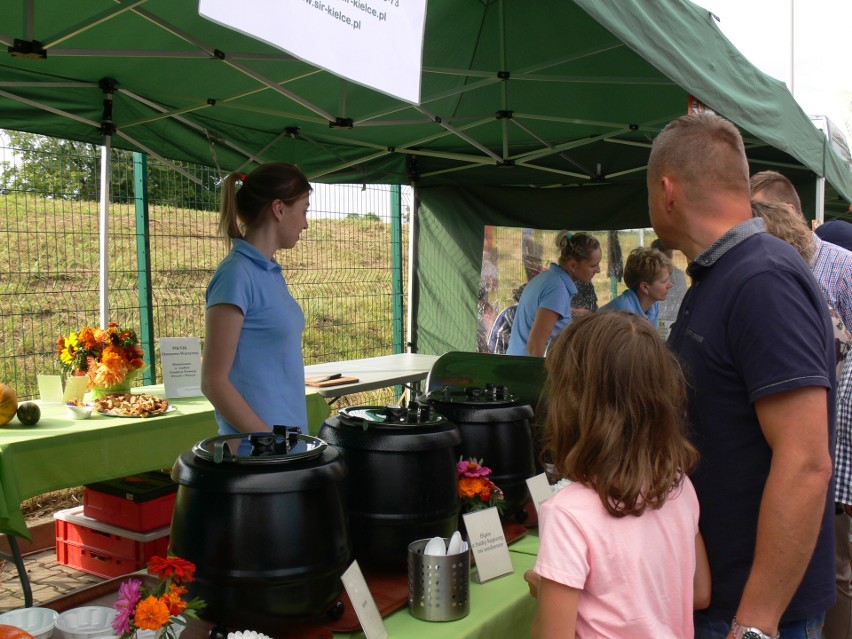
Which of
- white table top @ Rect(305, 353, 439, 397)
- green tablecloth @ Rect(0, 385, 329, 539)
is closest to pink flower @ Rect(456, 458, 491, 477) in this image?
green tablecloth @ Rect(0, 385, 329, 539)

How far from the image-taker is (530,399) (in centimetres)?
228

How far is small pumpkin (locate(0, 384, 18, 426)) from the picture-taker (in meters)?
3.03

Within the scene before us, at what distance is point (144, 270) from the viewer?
5.12 metres

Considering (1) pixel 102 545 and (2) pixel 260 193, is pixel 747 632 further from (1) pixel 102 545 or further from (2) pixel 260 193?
(1) pixel 102 545

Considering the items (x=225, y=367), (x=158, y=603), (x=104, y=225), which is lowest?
(x=158, y=603)

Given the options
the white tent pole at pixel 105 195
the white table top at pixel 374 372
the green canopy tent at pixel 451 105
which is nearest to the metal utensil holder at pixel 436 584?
the green canopy tent at pixel 451 105

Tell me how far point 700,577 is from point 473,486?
48 centimetres

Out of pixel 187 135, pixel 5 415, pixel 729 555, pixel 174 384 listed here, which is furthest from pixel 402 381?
pixel 729 555

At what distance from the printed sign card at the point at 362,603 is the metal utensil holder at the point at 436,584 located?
0.37 ft

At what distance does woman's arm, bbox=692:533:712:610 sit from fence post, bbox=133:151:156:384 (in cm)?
437

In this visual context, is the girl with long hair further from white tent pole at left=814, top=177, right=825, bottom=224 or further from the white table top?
white tent pole at left=814, top=177, right=825, bottom=224

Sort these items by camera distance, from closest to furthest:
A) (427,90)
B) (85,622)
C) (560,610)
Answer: (560,610)
(85,622)
(427,90)

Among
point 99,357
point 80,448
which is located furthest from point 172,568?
point 99,357

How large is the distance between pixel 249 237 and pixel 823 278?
2.23 metres
